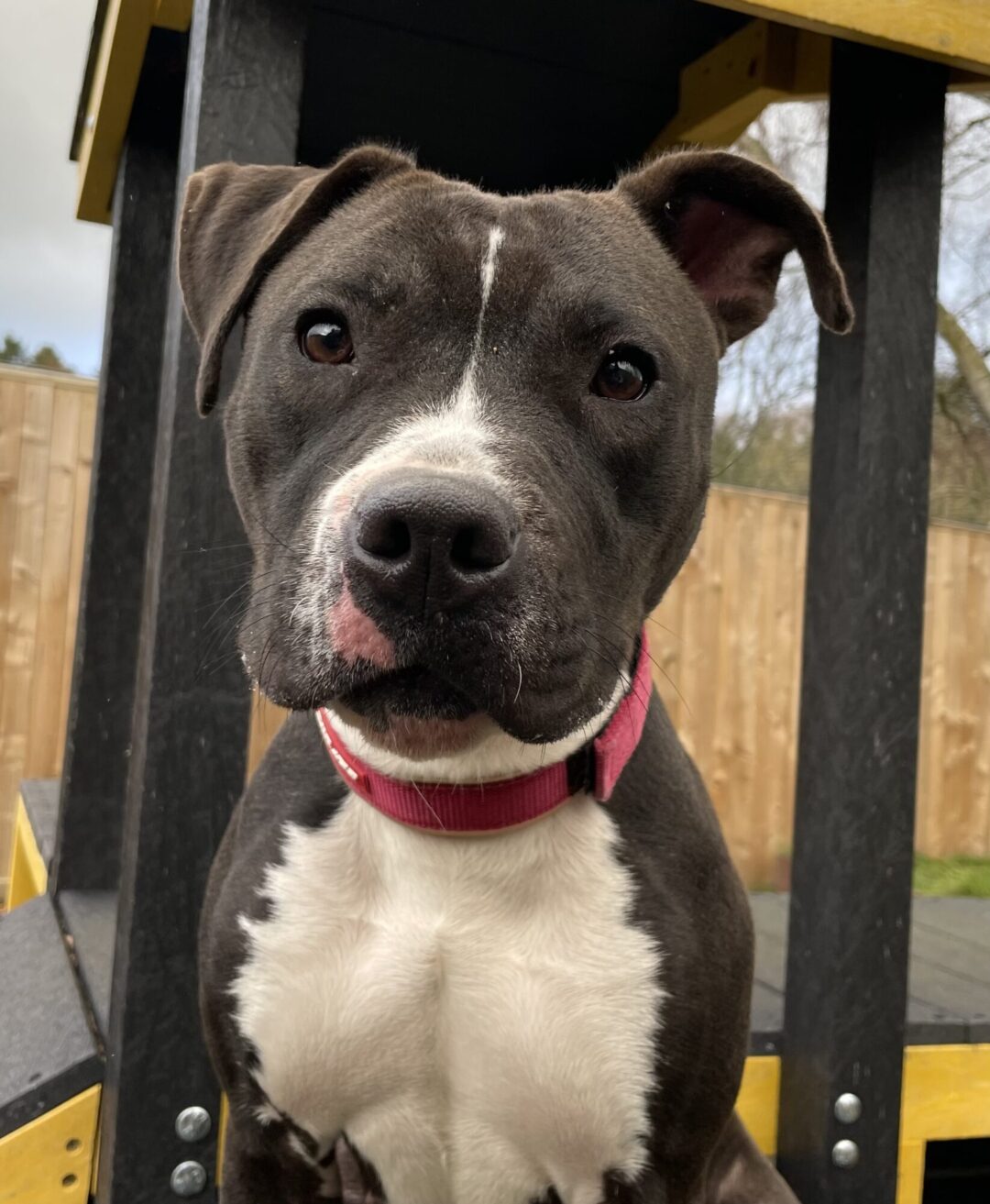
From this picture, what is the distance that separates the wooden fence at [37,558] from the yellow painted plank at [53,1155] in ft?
11.8

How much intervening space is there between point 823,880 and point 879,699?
0.37 m

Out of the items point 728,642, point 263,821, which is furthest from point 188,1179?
point 728,642

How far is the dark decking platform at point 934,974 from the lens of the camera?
2.29 metres

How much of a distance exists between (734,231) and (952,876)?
575 centimetres

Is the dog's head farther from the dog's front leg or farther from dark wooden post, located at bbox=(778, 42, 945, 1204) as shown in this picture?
the dog's front leg

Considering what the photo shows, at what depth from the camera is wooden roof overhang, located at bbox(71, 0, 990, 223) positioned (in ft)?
6.26

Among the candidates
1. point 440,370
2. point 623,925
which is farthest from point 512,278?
point 623,925

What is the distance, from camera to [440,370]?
55.7 inches

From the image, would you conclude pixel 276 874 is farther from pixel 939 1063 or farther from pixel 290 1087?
pixel 939 1063

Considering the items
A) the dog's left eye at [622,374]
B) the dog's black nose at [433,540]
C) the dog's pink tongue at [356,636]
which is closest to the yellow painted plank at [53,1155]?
the dog's pink tongue at [356,636]

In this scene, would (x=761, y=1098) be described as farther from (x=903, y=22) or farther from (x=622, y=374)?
(x=903, y=22)

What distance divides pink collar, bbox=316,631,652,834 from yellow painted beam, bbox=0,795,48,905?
7.23 ft

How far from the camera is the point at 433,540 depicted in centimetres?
112

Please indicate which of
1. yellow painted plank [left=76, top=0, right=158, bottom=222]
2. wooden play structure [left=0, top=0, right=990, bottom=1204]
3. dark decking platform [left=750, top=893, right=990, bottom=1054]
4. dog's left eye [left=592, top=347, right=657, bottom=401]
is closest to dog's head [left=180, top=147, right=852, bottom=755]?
dog's left eye [left=592, top=347, right=657, bottom=401]
